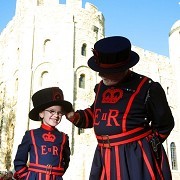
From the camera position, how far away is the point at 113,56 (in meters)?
2.94

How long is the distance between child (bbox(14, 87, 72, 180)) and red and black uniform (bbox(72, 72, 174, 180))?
1.01m

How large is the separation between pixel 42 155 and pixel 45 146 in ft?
0.40

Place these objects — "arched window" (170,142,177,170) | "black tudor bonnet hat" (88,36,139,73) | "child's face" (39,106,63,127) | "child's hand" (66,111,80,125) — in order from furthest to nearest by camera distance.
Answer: "arched window" (170,142,177,170), "child's face" (39,106,63,127), "child's hand" (66,111,80,125), "black tudor bonnet hat" (88,36,139,73)

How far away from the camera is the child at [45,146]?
4008mm

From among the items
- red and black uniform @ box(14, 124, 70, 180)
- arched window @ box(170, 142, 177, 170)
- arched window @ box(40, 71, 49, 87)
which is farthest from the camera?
arched window @ box(170, 142, 177, 170)

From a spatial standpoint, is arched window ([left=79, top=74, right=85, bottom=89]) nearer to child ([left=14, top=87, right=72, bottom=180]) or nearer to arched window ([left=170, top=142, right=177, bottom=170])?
arched window ([left=170, top=142, right=177, bottom=170])

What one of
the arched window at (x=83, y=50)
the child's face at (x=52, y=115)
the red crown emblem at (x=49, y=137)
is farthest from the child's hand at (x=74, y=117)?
the arched window at (x=83, y=50)

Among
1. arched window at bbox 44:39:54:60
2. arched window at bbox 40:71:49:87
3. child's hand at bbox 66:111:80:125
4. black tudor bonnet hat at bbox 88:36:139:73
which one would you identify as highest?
arched window at bbox 44:39:54:60

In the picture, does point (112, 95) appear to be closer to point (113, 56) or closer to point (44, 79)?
point (113, 56)

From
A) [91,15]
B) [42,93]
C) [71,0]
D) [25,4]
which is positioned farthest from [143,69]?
[42,93]

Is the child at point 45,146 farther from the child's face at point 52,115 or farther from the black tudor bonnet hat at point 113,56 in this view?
the black tudor bonnet hat at point 113,56

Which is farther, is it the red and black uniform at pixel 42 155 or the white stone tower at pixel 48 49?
the white stone tower at pixel 48 49

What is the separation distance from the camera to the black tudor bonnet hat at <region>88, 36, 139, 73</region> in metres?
2.94

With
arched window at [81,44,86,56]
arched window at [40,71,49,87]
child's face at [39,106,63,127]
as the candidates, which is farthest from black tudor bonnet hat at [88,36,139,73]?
arched window at [81,44,86,56]
